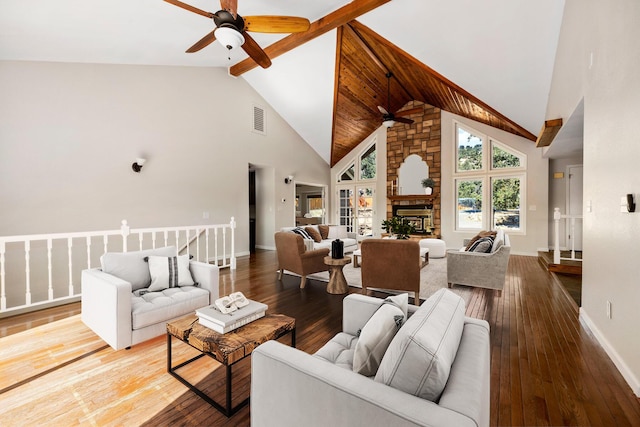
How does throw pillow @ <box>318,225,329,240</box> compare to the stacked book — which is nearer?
the stacked book

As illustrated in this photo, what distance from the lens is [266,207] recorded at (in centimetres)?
780

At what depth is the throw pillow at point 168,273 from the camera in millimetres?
2734

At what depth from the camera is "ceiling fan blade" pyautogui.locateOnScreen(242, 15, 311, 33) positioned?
295cm

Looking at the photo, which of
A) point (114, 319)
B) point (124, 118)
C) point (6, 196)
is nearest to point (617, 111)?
point (114, 319)

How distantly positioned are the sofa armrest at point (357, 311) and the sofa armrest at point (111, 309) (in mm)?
1752

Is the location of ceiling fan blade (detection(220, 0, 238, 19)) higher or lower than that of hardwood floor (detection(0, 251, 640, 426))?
higher

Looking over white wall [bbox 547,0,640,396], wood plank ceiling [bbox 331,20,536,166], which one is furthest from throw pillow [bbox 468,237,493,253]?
wood plank ceiling [bbox 331,20,536,166]

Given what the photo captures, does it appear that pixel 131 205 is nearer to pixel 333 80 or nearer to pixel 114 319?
pixel 114 319

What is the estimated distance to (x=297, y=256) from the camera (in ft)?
13.4

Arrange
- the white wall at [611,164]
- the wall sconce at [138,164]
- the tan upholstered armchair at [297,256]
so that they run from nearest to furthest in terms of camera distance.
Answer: the white wall at [611,164] → the tan upholstered armchair at [297,256] → the wall sconce at [138,164]

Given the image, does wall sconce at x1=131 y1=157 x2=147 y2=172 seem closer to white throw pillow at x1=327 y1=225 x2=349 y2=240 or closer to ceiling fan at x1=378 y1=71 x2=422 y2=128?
white throw pillow at x1=327 y1=225 x2=349 y2=240

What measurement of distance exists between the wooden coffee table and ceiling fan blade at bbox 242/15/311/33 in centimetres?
293

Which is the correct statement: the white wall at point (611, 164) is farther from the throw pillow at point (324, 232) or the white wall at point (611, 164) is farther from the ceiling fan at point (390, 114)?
the throw pillow at point (324, 232)

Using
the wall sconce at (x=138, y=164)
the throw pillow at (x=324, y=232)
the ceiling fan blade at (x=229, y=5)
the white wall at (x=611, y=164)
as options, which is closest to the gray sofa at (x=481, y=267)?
the white wall at (x=611, y=164)
